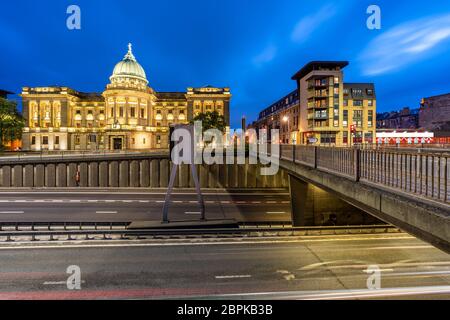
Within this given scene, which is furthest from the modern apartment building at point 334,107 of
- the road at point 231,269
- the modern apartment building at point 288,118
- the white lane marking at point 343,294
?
the white lane marking at point 343,294

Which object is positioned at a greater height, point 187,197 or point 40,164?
point 40,164

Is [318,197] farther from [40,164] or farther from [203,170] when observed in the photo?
[40,164]

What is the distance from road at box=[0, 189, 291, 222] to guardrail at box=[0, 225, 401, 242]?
595 centimetres

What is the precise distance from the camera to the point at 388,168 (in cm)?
796

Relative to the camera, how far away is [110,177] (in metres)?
39.0

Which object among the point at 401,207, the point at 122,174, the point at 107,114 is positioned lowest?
the point at 122,174

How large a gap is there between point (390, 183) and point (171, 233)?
37.8 feet

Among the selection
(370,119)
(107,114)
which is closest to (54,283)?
(370,119)

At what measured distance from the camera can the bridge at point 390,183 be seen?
5.52m

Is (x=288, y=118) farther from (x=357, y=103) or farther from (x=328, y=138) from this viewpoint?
(x=357, y=103)

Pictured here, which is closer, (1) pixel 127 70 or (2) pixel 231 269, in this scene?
(2) pixel 231 269
